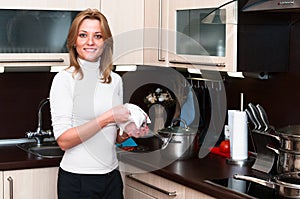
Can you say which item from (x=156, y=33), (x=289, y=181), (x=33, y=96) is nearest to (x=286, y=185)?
(x=289, y=181)

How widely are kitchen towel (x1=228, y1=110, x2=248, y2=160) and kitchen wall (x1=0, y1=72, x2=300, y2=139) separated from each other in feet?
0.51

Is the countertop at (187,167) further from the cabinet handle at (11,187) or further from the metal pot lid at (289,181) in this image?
the metal pot lid at (289,181)

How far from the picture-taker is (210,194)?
2.70m

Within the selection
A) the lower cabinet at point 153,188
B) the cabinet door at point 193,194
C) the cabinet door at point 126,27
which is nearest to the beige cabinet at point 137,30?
the cabinet door at point 126,27

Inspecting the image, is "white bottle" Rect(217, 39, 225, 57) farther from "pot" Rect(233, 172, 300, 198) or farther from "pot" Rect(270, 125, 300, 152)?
"pot" Rect(233, 172, 300, 198)

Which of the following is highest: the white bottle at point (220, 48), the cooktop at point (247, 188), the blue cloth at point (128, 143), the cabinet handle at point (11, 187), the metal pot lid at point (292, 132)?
the white bottle at point (220, 48)

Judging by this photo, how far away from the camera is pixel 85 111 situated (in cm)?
296

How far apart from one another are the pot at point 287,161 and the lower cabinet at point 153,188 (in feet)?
1.18

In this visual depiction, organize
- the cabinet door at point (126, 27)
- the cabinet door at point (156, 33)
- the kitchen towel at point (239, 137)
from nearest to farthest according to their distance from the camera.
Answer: the kitchen towel at point (239, 137)
the cabinet door at point (156, 33)
the cabinet door at point (126, 27)

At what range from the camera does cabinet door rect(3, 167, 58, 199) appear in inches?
128

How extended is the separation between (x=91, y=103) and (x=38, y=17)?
794 mm

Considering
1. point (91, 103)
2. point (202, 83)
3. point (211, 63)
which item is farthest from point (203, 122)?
point (91, 103)

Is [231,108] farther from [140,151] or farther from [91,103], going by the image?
[91,103]

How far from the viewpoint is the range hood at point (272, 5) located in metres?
2.54
